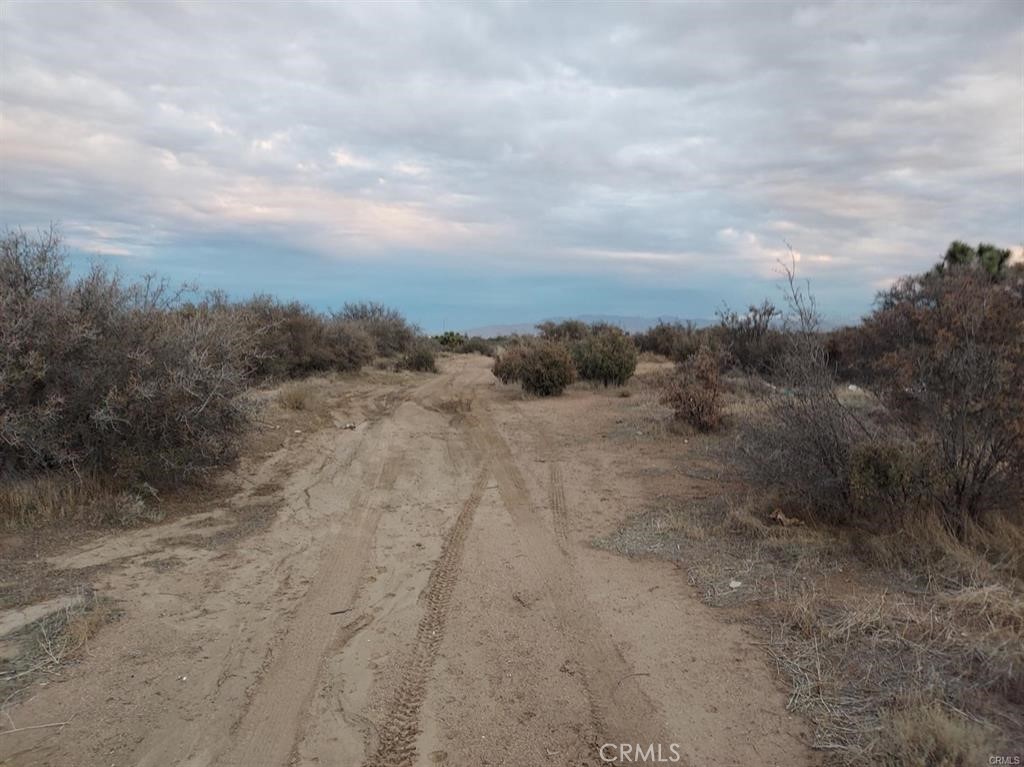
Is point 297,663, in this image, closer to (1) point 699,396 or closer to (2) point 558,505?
(2) point 558,505

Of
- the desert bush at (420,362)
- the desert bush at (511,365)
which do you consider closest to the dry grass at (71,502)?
the desert bush at (511,365)

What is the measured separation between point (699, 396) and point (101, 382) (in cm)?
891

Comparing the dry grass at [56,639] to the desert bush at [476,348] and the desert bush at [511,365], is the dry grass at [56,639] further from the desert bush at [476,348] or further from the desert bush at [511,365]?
the desert bush at [476,348]

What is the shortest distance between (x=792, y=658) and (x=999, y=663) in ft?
3.60

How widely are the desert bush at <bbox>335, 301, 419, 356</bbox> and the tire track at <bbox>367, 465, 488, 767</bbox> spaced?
2050 centimetres

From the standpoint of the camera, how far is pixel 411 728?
3678mm

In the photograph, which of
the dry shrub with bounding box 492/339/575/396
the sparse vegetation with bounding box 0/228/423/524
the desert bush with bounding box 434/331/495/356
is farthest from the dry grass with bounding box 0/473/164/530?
the desert bush with bounding box 434/331/495/356

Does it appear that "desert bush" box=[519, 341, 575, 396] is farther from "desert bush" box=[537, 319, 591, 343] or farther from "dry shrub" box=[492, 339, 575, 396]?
"desert bush" box=[537, 319, 591, 343]

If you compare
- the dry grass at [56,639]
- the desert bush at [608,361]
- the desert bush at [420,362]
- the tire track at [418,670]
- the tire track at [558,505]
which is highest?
the desert bush at [608,361]

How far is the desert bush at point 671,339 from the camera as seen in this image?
24375 millimetres

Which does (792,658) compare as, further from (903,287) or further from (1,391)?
(1,391)

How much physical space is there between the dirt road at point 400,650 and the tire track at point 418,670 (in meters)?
0.01

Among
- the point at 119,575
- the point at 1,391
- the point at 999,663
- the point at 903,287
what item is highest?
the point at 903,287

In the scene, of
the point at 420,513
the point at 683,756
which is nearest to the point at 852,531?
the point at 683,756
